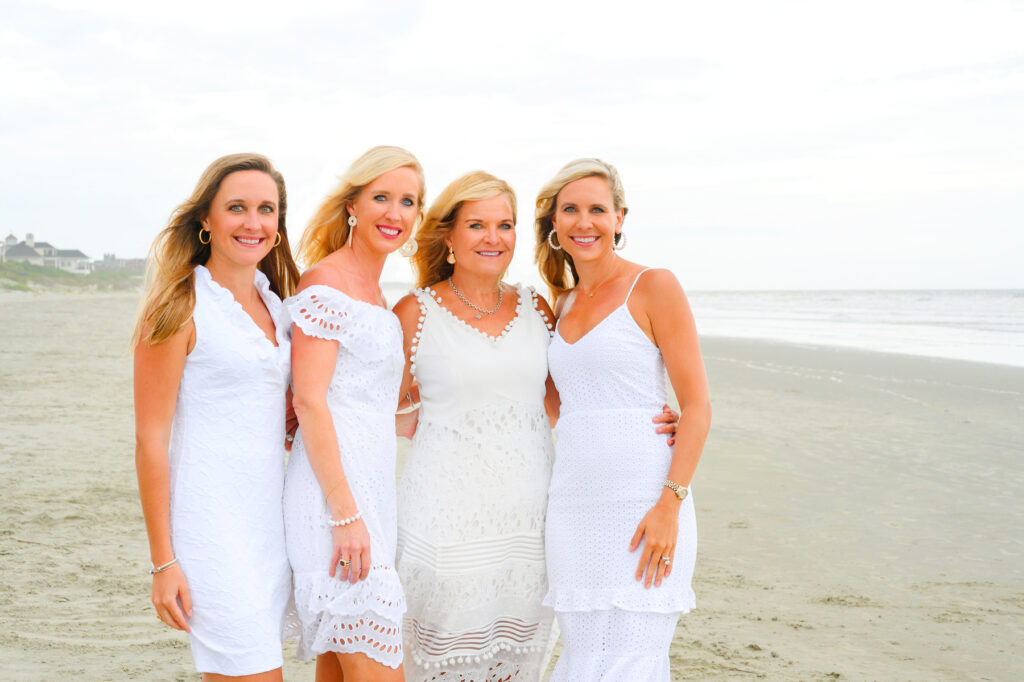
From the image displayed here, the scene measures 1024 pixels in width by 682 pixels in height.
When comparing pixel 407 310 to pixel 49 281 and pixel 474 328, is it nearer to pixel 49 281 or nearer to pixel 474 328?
pixel 474 328

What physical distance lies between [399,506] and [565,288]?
1310 mm

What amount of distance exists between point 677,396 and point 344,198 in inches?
60.6

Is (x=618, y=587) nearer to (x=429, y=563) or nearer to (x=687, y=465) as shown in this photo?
(x=687, y=465)

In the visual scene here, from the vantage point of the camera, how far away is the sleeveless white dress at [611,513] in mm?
3270

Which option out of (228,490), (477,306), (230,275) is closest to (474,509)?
(477,306)

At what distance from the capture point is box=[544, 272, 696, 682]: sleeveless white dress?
3.27m

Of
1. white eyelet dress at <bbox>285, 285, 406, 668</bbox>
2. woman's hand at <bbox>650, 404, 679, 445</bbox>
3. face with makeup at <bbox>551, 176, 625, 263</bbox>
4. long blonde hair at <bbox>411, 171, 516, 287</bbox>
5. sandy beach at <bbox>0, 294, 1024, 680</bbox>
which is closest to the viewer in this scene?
white eyelet dress at <bbox>285, 285, 406, 668</bbox>

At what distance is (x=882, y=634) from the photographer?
5129 mm

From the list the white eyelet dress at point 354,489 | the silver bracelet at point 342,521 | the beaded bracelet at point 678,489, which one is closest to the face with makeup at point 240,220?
the white eyelet dress at point 354,489

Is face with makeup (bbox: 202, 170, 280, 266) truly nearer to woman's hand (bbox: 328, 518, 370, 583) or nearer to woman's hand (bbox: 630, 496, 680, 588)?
woman's hand (bbox: 328, 518, 370, 583)

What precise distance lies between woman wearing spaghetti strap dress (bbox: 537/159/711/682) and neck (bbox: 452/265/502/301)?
41 cm

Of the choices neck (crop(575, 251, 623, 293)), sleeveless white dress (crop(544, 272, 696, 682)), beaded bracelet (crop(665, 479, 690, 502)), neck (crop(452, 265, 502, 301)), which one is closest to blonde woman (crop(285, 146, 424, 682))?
neck (crop(452, 265, 502, 301))

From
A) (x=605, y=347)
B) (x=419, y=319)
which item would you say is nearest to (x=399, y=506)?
(x=419, y=319)

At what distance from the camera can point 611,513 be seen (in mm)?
3377
